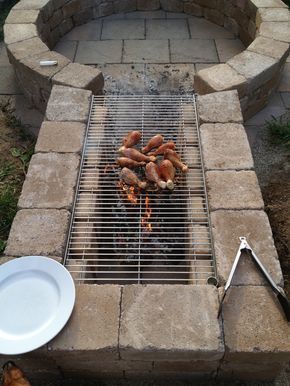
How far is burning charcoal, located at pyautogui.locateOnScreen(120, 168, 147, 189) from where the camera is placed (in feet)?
10.5

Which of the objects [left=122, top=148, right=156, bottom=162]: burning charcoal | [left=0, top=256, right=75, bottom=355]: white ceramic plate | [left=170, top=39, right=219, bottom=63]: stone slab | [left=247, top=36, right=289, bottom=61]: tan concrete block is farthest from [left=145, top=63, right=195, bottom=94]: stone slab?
[left=0, top=256, right=75, bottom=355]: white ceramic plate

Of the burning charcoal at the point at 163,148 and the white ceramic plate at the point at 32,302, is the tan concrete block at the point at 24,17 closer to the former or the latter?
the burning charcoal at the point at 163,148

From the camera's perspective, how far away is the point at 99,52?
226 inches

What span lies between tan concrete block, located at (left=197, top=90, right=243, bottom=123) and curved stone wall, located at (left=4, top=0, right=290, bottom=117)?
Answer: 8.7 inches

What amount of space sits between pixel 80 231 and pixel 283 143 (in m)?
2.67

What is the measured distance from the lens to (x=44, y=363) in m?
2.47

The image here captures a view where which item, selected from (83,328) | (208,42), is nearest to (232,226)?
Result: (83,328)

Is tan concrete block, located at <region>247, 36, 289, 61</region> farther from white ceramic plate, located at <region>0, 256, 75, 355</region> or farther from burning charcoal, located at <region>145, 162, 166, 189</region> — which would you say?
white ceramic plate, located at <region>0, 256, 75, 355</region>

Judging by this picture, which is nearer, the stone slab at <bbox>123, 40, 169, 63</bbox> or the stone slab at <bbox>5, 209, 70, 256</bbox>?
the stone slab at <bbox>5, 209, 70, 256</bbox>

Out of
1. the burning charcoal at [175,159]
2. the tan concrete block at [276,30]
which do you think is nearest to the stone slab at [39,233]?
the burning charcoal at [175,159]

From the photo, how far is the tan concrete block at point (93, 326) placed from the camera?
2.26 meters

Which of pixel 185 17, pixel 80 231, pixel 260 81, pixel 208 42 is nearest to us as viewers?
pixel 80 231

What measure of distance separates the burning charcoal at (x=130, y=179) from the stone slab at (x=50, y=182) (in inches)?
15.4

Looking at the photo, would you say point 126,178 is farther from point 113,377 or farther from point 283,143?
point 283,143
